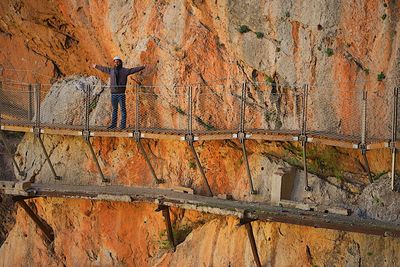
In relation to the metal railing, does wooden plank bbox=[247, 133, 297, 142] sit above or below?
below

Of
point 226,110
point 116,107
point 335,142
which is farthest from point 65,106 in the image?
point 335,142

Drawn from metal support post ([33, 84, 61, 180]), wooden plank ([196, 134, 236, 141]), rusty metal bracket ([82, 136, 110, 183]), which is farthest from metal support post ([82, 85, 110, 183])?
wooden plank ([196, 134, 236, 141])

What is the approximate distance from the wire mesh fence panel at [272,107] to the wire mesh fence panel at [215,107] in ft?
1.31

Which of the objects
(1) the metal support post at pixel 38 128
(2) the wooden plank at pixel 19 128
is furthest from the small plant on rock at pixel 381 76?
(2) the wooden plank at pixel 19 128

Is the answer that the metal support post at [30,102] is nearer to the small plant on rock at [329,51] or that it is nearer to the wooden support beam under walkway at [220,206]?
the wooden support beam under walkway at [220,206]

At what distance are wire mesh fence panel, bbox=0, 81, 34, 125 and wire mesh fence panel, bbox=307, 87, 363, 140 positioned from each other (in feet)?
29.7

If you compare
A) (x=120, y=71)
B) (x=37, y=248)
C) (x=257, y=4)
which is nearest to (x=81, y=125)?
(x=120, y=71)

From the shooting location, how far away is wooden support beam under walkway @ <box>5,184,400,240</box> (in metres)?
19.2

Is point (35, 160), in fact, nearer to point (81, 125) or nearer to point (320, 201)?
point (81, 125)

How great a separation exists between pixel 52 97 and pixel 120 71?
3.61 meters

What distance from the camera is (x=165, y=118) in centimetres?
2420

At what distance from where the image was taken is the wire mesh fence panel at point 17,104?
86.2 ft

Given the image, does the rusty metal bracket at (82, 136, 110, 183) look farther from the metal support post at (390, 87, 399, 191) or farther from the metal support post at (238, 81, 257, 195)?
the metal support post at (390, 87, 399, 191)

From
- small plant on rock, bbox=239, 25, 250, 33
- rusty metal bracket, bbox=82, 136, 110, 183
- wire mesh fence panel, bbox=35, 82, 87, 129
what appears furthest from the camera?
wire mesh fence panel, bbox=35, 82, 87, 129
